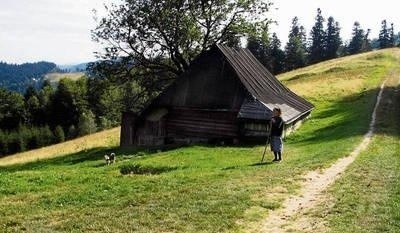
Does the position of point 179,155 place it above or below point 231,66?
below

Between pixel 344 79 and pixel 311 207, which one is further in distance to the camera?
pixel 344 79

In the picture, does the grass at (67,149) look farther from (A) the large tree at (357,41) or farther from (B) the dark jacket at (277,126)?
(A) the large tree at (357,41)

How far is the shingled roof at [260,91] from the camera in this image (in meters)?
29.7

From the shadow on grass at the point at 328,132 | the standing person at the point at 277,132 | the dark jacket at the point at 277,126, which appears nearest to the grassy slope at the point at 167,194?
the standing person at the point at 277,132

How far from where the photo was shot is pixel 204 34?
4019cm

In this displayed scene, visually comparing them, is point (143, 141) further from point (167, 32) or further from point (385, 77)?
point (385, 77)

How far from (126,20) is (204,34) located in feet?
19.8

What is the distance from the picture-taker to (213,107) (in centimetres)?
3139

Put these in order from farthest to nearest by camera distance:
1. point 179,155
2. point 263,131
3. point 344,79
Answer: point 344,79 → point 263,131 → point 179,155

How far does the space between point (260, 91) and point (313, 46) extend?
10482cm

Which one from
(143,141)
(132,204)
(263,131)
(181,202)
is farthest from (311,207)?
(143,141)

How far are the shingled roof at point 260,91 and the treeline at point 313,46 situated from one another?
2599 inches

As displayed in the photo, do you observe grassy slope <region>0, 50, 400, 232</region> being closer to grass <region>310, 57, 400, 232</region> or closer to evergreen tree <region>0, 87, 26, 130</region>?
grass <region>310, 57, 400, 232</region>

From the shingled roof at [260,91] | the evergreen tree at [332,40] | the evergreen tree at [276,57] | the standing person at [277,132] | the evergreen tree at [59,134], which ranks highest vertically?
the evergreen tree at [332,40]
